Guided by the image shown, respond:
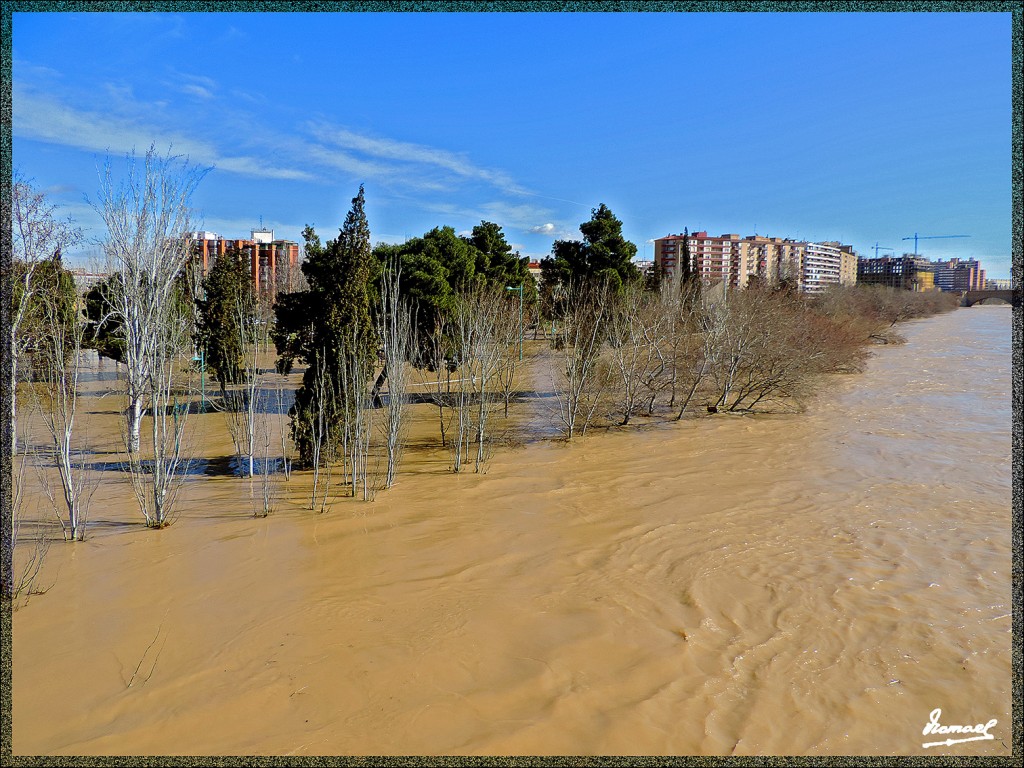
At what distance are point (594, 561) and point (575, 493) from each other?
127 inches

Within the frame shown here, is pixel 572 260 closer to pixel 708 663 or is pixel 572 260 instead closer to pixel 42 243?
pixel 42 243

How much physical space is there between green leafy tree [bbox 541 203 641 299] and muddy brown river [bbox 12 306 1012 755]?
1074cm

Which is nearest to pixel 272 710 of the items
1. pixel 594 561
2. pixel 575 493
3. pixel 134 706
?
pixel 134 706

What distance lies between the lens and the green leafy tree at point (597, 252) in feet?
70.8

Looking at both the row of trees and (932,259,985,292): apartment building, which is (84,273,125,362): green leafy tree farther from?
(932,259,985,292): apartment building

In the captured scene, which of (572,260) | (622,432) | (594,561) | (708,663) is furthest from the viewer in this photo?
(572,260)

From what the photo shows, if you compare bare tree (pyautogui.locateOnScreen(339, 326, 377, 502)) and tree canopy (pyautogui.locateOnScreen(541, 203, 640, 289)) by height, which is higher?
tree canopy (pyautogui.locateOnScreen(541, 203, 640, 289))

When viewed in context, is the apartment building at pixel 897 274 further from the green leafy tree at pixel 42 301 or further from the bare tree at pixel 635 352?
the green leafy tree at pixel 42 301

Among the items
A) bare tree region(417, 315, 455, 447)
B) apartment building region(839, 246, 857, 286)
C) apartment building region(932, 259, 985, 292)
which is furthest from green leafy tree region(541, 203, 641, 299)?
apartment building region(932, 259, 985, 292)

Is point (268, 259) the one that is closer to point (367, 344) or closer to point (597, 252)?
point (597, 252)

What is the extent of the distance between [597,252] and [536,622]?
16.4 metres

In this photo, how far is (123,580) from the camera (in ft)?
25.8

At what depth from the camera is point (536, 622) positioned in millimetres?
6879

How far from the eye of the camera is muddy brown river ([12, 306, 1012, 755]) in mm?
5156
